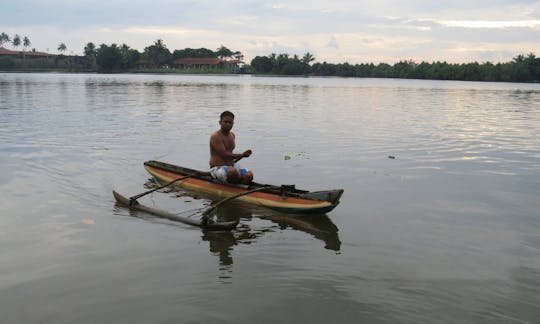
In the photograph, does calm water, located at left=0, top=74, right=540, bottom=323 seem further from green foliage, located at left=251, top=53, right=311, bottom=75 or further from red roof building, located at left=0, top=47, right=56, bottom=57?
red roof building, located at left=0, top=47, right=56, bottom=57

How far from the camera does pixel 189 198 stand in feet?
34.3

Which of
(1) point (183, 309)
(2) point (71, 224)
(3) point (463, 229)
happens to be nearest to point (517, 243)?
(3) point (463, 229)

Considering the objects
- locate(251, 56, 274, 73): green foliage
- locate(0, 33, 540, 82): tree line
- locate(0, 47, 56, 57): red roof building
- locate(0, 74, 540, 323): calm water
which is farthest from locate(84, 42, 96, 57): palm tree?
locate(0, 74, 540, 323): calm water

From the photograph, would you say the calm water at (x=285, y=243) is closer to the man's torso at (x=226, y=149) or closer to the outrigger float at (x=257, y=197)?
the outrigger float at (x=257, y=197)

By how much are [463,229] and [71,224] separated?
21.7 ft

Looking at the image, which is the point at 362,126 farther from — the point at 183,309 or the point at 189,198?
the point at 183,309

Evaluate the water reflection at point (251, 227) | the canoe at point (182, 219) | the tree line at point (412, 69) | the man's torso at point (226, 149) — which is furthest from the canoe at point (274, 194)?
the tree line at point (412, 69)

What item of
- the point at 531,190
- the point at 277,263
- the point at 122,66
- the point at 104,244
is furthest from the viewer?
the point at 122,66

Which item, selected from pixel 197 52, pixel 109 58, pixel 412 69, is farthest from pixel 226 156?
pixel 197 52

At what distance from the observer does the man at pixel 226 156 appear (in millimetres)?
9750

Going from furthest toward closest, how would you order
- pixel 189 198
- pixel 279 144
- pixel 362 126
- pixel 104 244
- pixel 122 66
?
pixel 122 66, pixel 362 126, pixel 279 144, pixel 189 198, pixel 104 244

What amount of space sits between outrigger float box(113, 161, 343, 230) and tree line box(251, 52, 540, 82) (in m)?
105

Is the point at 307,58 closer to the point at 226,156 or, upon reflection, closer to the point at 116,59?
the point at 116,59

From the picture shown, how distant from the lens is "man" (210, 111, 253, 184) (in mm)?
9750
